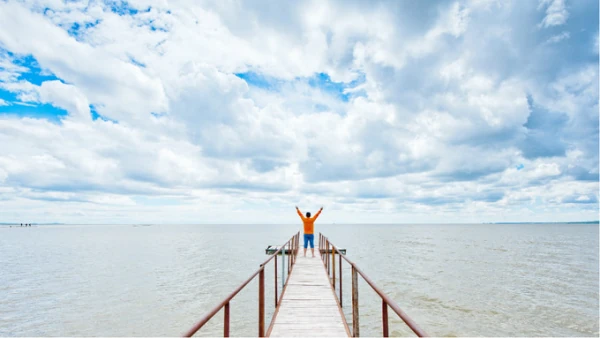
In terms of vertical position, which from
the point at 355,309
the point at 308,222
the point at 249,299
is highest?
the point at 308,222

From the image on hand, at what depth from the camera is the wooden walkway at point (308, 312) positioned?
596cm

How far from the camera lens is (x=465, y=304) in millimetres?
13461

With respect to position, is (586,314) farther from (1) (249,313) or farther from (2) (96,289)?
(2) (96,289)

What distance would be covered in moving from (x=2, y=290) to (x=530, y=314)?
941 inches

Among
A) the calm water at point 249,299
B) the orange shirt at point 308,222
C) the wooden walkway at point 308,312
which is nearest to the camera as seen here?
the wooden walkway at point 308,312

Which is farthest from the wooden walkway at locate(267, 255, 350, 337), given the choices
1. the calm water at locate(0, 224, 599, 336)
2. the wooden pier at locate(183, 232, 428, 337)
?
the calm water at locate(0, 224, 599, 336)

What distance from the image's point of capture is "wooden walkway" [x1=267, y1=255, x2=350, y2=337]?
596 cm

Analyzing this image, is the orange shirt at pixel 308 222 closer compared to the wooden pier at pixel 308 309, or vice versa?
the wooden pier at pixel 308 309

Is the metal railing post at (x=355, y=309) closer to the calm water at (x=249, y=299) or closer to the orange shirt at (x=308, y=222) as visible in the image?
the calm water at (x=249, y=299)

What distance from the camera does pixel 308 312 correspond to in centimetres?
700

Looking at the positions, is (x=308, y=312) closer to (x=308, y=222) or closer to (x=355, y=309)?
(x=355, y=309)

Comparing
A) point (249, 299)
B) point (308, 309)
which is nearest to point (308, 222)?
point (249, 299)

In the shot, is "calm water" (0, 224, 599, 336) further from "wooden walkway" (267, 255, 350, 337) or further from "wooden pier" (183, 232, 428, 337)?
"wooden pier" (183, 232, 428, 337)

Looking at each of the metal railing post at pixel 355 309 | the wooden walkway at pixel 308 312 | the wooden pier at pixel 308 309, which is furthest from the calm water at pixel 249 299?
the metal railing post at pixel 355 309
